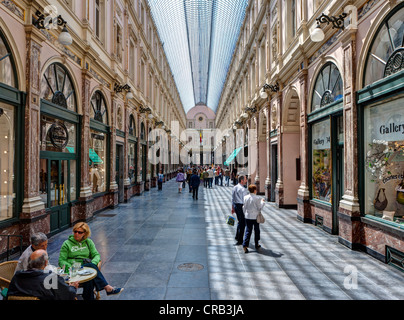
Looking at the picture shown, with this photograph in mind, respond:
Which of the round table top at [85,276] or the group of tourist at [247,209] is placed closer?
the round table top at [85,276]

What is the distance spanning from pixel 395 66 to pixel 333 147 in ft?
10.5

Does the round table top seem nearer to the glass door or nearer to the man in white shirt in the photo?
the man in white shirt

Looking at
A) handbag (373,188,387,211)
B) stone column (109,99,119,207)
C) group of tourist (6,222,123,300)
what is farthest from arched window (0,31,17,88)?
handbag (373,188,387,211)

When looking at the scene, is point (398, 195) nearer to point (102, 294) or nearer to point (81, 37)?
point (102, 294)

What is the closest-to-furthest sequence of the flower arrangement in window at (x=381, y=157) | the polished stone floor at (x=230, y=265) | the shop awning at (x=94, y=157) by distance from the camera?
the polished stone floor at (x=230, y=265)
the flower arrangement in window at (x=381, y=157)
the shop awning at (x=94, y=157)

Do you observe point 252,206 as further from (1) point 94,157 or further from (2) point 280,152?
(1) point 94,157

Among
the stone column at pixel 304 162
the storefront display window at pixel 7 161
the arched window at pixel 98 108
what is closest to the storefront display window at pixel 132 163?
the arched window at pixel 98 108

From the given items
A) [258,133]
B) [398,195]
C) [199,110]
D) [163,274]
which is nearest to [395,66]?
[398,195]

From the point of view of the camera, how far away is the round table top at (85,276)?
370 cm

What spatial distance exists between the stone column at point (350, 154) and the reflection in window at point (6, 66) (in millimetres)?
7816

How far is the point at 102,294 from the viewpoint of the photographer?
476 cm

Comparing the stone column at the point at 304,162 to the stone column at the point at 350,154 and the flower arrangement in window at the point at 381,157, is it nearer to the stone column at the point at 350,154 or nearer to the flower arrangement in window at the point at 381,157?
the stone column at the point at 350,154

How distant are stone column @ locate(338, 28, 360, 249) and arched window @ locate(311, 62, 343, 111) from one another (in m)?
0.78

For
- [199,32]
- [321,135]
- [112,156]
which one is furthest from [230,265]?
[199,32]
